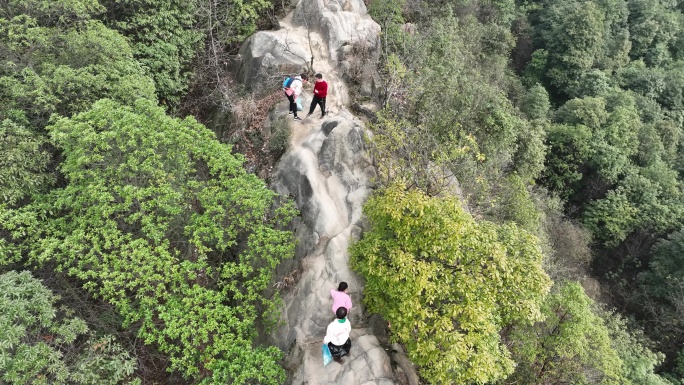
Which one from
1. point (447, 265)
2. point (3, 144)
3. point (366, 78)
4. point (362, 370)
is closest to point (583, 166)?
point (366, 78)

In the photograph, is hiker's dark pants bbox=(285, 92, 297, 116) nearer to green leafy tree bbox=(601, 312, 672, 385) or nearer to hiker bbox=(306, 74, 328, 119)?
hiker bbox=(306, 74, 328, 119)

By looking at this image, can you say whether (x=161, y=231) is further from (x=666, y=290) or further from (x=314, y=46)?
(x=666, y=290)

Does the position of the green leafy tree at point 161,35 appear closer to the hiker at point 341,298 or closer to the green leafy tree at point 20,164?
the green leafy tree at point 20,164

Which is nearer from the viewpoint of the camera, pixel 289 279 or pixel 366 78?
pixel 289 279

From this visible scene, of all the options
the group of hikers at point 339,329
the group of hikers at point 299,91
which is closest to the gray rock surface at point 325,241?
the group of hikers at point 339,329

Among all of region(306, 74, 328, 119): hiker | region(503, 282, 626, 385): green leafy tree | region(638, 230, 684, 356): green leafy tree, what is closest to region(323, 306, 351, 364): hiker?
region(503, 282, 626, 385): green leafy tree

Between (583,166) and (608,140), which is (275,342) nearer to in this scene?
(583,166)
